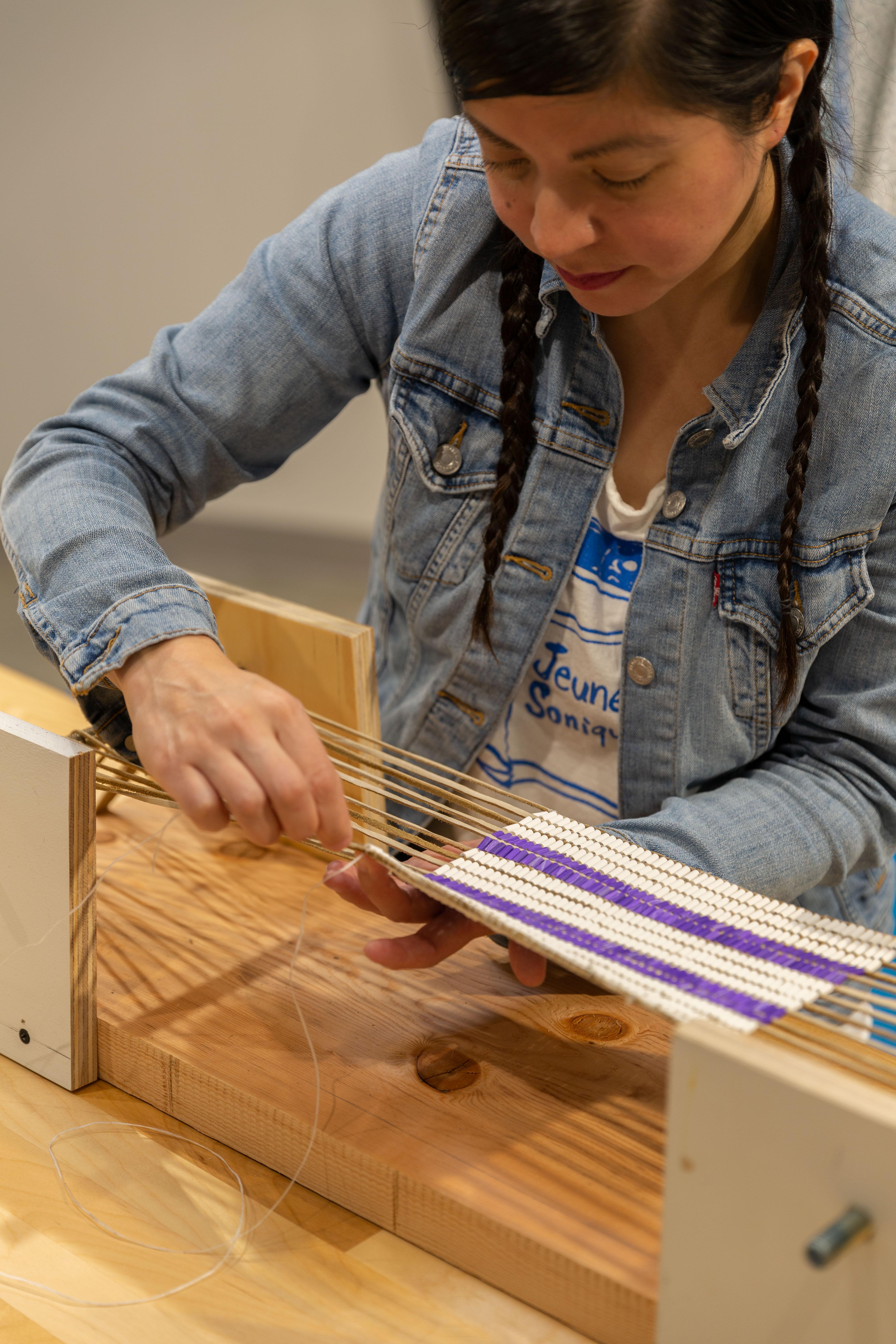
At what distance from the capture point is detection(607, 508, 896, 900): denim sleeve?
0.97 m

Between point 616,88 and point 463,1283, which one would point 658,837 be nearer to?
point 463,1283

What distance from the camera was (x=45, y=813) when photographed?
84 centimetres

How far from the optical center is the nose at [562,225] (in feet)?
2.56

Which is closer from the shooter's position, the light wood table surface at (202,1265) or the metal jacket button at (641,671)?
the light wood table surface at (202,1265)

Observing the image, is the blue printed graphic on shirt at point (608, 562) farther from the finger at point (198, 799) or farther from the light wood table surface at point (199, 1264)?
the light wood table surface at point (199, 1264)

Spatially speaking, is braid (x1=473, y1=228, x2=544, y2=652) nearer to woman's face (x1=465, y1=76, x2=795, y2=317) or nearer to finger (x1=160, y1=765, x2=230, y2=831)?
woman's face (x1=465, y1=76, x2=795, y2=317)

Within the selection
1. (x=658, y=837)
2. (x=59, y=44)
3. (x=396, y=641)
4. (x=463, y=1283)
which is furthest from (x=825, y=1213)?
(x=59, y=44)

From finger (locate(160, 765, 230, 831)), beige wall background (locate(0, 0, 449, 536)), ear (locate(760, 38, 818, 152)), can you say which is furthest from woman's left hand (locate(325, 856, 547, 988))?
beige wall background (locate(0, 0, 449, 536))

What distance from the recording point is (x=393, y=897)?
883 mm

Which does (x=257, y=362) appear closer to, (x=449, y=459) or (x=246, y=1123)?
A: (x=449, y=459)

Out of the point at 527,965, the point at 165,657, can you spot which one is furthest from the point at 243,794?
the point at 527,965

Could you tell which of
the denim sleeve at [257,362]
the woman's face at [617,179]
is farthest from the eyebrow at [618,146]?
the denim sleeve at [257,362]

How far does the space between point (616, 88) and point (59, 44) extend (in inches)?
93.4

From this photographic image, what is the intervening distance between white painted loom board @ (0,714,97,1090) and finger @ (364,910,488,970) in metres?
0.22
